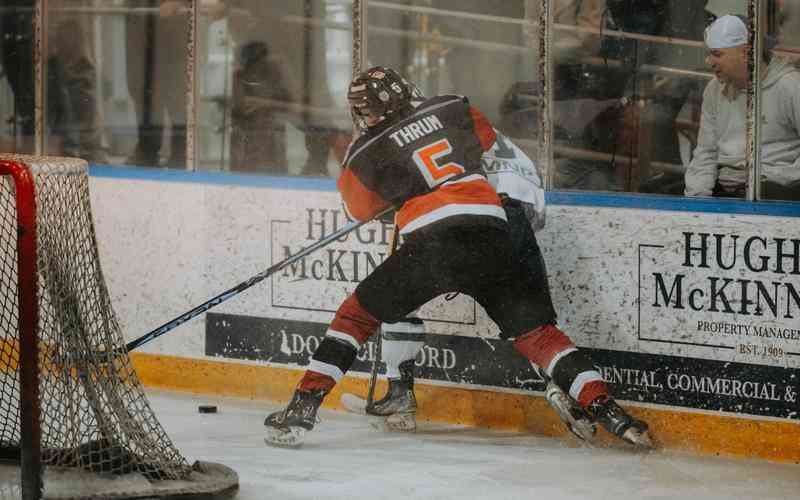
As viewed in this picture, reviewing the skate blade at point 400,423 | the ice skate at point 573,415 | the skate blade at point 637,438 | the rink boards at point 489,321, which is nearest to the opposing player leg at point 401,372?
the skate blade at point 400,423

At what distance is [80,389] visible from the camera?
4.57 metres

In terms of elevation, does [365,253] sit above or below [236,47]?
below

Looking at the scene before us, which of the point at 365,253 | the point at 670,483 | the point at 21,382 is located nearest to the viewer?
the point at 21,382

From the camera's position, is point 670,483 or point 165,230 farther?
point 165,230

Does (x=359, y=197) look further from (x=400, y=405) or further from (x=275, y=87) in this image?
(x=275, y=87)

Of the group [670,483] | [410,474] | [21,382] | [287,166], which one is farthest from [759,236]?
[21,382]

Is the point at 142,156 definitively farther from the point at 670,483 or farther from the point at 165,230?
the point at 670,483

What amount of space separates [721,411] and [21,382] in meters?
2.20

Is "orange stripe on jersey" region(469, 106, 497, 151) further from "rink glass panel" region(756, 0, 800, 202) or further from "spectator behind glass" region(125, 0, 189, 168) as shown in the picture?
"spectator behind glass" region(125, 0, 189, 168)

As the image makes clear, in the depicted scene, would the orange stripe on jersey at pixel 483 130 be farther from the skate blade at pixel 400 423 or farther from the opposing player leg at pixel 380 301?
the skate blade at pixel 400 423

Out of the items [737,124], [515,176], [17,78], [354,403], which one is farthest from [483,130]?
[17,78]

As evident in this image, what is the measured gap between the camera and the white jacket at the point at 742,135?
4.91 meters

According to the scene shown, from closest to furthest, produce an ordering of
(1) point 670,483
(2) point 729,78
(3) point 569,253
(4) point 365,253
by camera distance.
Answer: (1) point 670,483 < (2) point 729,78 < (3) point 569,253 < (4) point 365,253

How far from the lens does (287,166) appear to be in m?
5.96
